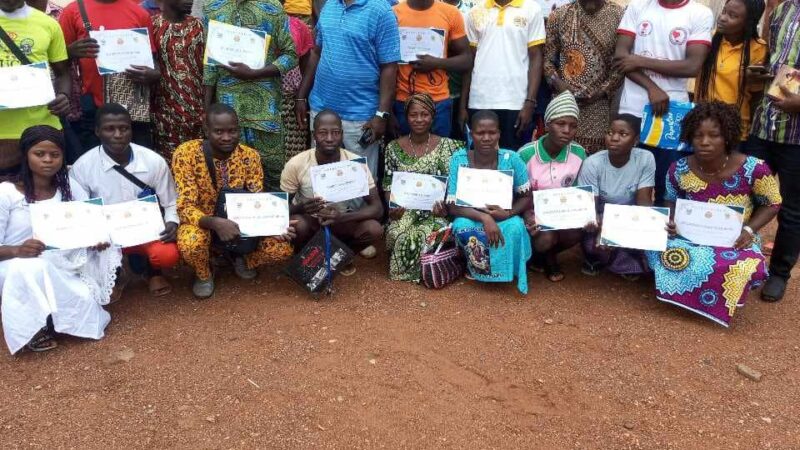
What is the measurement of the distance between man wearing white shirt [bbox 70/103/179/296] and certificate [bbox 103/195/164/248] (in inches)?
3.5

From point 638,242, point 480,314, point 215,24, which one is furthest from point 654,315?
point 215,24

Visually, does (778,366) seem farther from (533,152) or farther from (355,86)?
(355,86)

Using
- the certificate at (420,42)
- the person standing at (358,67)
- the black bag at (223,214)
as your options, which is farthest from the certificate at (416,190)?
the black bag at (223,214)

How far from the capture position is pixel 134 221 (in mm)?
3900

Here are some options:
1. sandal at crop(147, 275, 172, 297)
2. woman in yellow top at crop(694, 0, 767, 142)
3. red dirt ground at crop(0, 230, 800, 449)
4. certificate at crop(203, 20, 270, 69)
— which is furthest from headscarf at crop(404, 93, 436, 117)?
sandal at crop(147, 275, 172, 297)

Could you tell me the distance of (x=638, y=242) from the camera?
4062 millimetres

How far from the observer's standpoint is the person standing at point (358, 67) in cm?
445

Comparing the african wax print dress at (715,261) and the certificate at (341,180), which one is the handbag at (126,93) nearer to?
the certificate at (341,180)

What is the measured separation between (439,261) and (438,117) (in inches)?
48.8

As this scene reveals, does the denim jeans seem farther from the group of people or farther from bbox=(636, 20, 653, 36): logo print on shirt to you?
bbox=(636, 20, 653, 36): logo print on shirt

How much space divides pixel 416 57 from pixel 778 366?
10.4 ft

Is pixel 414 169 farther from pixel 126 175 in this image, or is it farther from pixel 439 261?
pixel 126 175

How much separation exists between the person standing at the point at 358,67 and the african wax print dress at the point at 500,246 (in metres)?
0.75

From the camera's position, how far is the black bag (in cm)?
412
